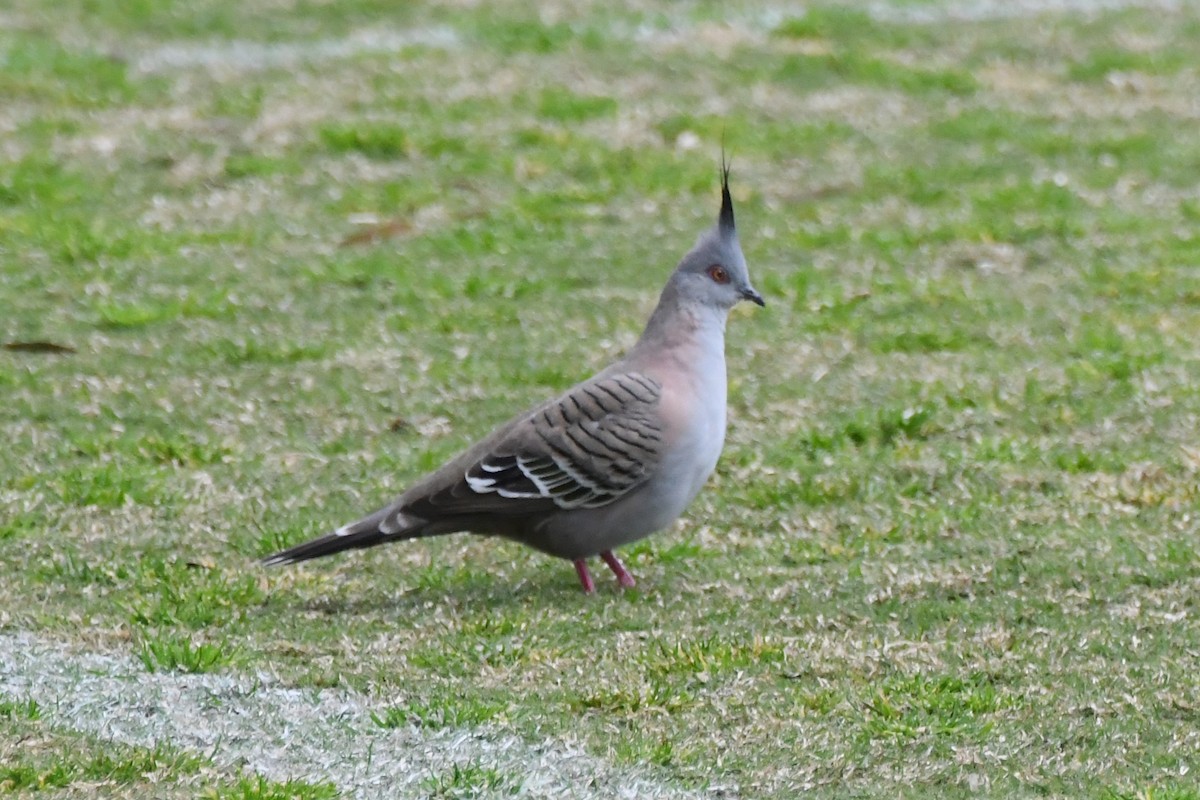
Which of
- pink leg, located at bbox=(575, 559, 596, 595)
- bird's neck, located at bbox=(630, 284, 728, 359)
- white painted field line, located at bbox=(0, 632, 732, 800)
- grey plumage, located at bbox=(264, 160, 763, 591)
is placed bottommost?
pink leg, located at bbox=(575, 559, 596, 595)

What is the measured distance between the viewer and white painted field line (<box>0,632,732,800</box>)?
5020 mm

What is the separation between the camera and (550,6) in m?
16.3

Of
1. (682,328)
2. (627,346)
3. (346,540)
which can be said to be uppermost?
(682,328)

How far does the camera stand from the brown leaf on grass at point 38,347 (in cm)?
927

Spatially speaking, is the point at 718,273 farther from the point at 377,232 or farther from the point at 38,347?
the point at 377,232

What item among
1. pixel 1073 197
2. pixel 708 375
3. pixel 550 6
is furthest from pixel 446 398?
pixel 550 6

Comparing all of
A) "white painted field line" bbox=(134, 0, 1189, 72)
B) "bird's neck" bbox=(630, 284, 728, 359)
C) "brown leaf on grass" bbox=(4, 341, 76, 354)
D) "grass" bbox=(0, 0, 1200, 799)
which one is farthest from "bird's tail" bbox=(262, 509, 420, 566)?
"white painted field line" bbox=(134, 0, 1189, 72)

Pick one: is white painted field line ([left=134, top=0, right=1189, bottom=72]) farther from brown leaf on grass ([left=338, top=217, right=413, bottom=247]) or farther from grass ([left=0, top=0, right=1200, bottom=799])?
brown leaf on grass ([left=338, top=217, right=413, bottom=247])

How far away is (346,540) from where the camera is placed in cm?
639

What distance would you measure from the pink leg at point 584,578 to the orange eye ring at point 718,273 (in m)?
1.04

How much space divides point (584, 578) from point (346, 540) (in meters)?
0.80

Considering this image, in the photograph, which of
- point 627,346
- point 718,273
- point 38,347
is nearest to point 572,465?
point 718,273

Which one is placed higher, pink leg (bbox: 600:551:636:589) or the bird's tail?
the bird's tail

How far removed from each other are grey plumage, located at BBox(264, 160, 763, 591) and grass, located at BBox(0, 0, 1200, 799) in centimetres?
24
